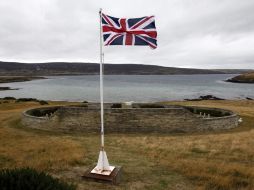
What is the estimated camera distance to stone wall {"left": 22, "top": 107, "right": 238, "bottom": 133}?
75.6 feet

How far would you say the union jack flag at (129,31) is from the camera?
1019 cm

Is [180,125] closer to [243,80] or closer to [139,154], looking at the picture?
[139,154]

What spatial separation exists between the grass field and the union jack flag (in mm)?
4773

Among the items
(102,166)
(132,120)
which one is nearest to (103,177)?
(102,166)

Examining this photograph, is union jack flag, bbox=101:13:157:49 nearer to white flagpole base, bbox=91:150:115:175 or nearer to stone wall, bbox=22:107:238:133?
white flagpole base, bbox=91:150:115:175

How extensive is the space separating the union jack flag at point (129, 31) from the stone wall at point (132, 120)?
505 inches

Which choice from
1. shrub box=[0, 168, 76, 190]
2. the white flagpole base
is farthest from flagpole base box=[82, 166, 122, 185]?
shrub box=[0, 168, 76, 190]

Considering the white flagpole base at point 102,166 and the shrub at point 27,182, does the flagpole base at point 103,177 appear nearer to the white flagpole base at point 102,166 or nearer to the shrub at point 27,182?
the white flagpole base at point 102,166

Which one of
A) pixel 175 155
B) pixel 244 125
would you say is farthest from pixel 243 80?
pixel 175 155

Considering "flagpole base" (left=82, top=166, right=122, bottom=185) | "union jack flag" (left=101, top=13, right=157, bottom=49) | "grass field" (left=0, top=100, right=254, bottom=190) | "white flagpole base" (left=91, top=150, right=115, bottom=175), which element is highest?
"union jack flag" (left=101, top=13, right=157, bottom=49)

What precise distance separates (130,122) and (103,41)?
13.6m

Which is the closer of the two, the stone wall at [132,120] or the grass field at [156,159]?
the grass field at [156,159]

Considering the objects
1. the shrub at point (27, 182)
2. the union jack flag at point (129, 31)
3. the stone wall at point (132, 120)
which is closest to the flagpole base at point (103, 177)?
the shrub at point (27, 182)

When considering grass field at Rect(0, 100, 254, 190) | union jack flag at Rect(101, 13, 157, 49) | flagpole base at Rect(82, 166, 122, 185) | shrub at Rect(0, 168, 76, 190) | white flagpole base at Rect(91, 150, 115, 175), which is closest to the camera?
shrub at Rect(0, 168, 76, 190)
